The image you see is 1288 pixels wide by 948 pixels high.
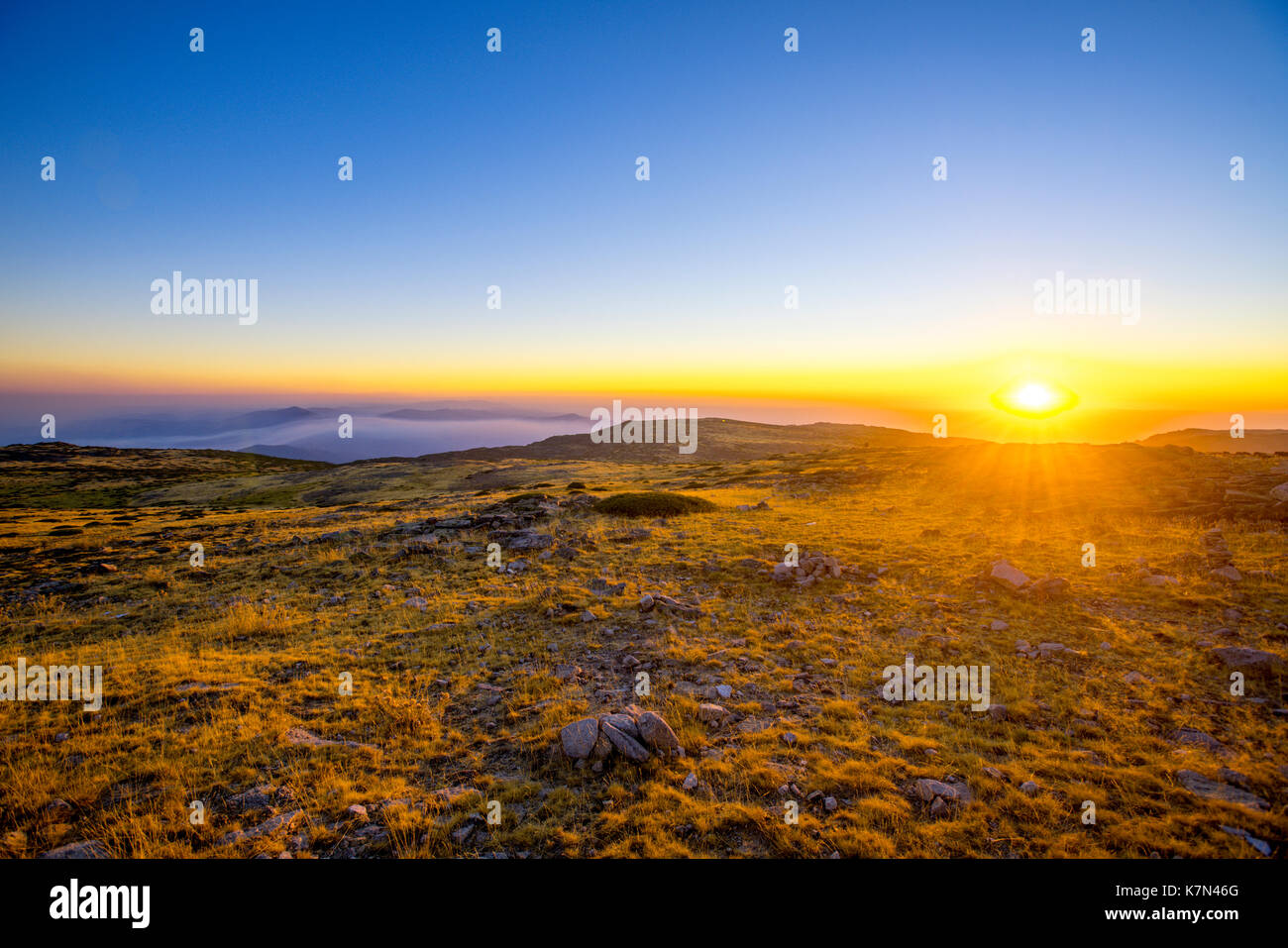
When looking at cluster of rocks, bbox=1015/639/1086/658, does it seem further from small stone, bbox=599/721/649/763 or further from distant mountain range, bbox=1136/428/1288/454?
distant mountain range, bbox=1136/428/1288/454

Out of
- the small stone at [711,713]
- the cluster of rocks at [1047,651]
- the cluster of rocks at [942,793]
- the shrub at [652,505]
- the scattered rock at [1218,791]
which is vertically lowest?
the small stone at [711,713]

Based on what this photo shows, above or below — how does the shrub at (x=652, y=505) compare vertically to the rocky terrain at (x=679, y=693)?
above

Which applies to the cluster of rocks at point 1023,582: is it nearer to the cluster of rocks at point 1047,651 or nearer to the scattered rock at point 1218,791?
the cluster of rocks at point 1047,651

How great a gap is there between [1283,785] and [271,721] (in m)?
16.4

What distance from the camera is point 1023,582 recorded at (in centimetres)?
1496

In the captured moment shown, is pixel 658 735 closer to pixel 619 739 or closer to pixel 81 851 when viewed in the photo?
pixel 619 739

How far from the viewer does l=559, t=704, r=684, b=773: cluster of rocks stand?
317 inches

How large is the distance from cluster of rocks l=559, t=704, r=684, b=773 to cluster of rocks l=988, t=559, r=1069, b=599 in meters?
12.4

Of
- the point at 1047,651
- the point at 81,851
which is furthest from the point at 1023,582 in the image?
the point at 81,851

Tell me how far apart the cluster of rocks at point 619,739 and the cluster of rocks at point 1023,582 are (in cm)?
1243

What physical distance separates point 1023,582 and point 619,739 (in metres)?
13.9

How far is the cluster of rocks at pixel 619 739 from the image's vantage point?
805 cm

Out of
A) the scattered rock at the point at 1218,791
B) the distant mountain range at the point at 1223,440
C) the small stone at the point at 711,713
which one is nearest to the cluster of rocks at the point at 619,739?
the small stone at the point at 711,713
